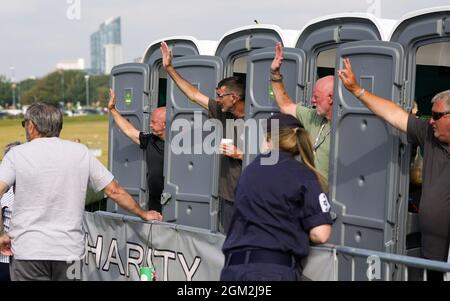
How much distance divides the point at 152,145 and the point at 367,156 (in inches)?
110

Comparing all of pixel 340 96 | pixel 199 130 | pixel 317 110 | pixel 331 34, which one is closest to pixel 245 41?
pixel 199 130

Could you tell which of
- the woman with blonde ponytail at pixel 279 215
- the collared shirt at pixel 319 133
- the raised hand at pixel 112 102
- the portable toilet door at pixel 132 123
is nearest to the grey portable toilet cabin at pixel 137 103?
the portable toilet door at pixel 132 123

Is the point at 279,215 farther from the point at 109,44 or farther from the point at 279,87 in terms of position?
the point at 109,44

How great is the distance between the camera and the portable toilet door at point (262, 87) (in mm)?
6160

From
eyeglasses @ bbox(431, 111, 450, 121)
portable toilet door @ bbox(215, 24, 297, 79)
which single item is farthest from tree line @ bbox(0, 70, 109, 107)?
eyeglasses @ bbox(431, 111, 450, 121)

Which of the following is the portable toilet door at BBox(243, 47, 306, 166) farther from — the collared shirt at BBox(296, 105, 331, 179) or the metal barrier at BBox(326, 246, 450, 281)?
the metal barrier at BBox(326, 246, 450, 281)

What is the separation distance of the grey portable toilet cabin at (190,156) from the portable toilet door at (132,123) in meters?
0.71

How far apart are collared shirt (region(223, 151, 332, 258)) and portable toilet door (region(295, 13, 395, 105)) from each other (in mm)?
2121

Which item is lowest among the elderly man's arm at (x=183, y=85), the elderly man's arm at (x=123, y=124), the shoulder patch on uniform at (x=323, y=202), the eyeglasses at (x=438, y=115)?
the shoulder patch on uniform at (x=323, y=202)

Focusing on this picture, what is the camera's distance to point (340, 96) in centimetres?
570

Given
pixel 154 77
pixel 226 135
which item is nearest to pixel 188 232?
pixel 226 135

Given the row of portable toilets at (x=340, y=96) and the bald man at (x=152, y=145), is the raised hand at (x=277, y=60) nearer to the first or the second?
the row of portable toilets at (x=340, y=96)

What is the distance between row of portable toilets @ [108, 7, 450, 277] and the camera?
5.41m
